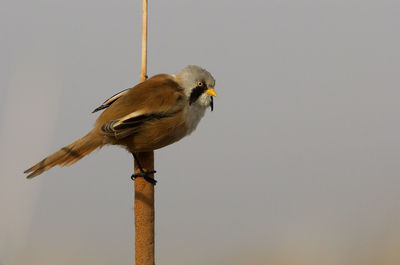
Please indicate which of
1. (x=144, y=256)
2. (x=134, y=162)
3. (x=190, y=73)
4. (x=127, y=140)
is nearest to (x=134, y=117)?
(x=127, y=140)

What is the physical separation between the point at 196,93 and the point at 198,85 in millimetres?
67

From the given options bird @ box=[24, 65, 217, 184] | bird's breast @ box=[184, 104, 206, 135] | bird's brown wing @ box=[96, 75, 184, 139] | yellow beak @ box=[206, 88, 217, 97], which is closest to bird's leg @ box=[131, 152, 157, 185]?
bird @ box=[24, 65, 217, 184]

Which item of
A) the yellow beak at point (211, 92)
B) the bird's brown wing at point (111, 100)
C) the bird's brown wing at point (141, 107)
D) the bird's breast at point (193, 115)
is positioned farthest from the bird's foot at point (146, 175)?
the yellow beak at point (211, 92)

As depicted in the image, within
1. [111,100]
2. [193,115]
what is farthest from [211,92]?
[111,100]

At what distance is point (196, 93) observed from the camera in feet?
11.5

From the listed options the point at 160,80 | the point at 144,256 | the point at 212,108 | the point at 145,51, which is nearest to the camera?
the point at 144,256

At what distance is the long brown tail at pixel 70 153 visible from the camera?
9.43ft

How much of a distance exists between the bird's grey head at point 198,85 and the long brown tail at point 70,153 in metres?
0.82

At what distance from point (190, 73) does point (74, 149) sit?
3.60 feet

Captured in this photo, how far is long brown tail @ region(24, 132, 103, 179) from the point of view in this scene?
2.87 metres

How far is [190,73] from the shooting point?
351cm

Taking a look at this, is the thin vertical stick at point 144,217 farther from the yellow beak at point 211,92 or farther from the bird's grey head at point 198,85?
the yellow beak at point 211,92

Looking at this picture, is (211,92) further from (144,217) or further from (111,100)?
(144,217)

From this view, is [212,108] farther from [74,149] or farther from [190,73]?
[74,149]
